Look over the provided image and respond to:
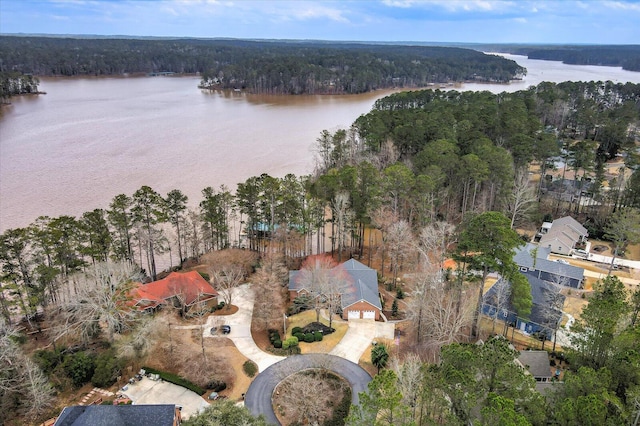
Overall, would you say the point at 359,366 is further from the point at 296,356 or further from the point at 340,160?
the point at 340,160

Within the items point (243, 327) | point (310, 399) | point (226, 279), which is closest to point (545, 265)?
point (310, 399)

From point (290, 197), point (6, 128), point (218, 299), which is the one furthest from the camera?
point (6, 128)

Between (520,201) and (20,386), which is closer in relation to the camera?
(20,386)

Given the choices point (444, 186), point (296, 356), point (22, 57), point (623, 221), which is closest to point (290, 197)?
point (296, 356)

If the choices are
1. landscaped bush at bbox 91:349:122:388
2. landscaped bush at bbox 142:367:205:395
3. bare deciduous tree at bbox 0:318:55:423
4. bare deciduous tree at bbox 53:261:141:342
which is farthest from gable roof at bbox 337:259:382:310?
bare deciduous tree at bbox 0:318:55:423

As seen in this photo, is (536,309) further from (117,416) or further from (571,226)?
(117,416)

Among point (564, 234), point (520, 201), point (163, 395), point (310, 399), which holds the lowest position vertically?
point (163, 395)
